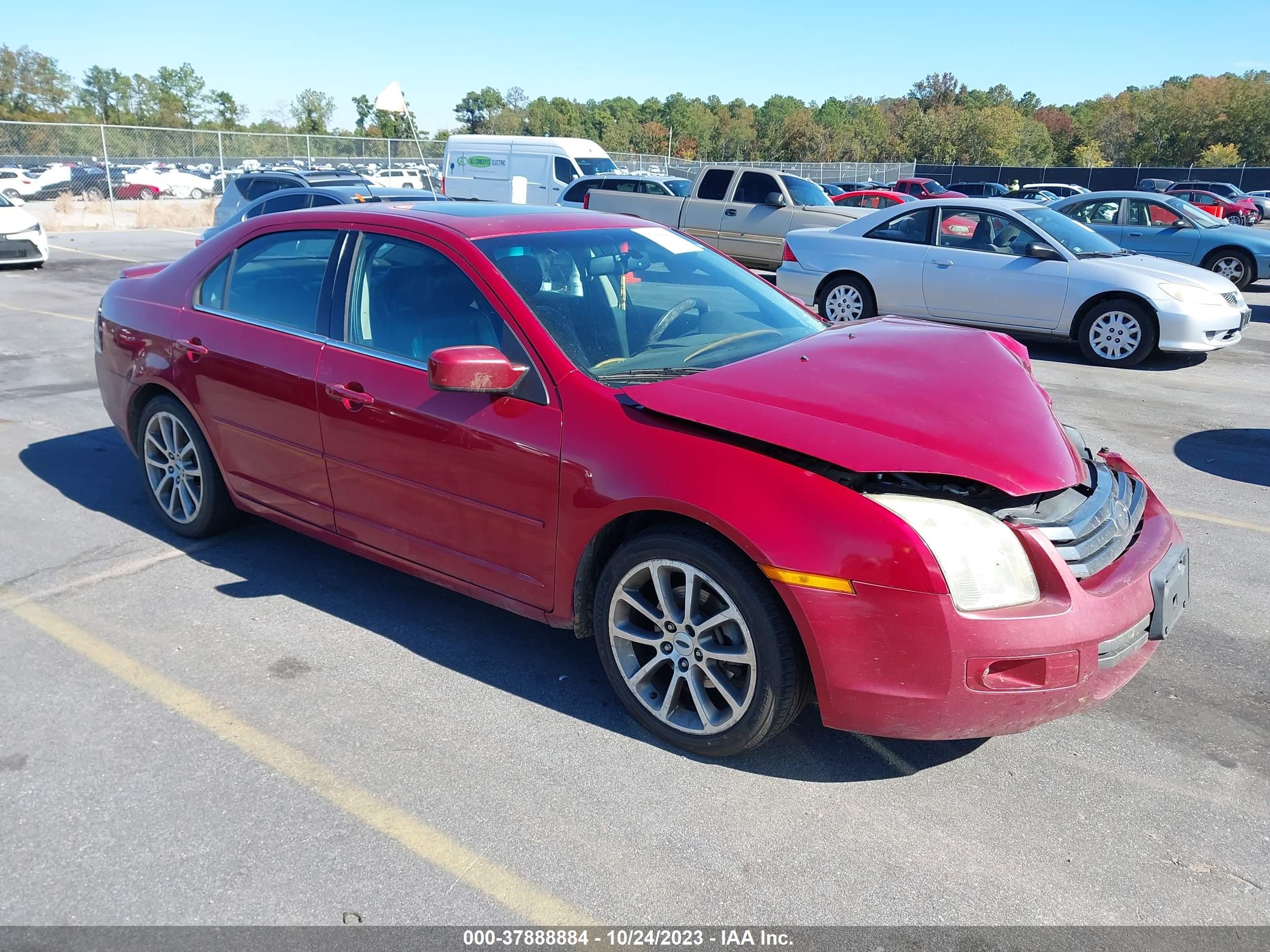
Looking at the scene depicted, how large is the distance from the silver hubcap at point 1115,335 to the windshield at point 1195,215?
6.86 metres

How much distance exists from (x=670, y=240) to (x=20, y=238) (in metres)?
15.3

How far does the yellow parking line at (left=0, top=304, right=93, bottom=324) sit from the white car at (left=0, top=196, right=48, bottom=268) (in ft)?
12.1

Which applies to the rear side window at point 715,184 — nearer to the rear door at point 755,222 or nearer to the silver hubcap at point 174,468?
the rear door at point 755,222

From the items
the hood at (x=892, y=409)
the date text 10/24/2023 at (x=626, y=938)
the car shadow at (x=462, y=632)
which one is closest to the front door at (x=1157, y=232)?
the hood at (x=892, y=409)

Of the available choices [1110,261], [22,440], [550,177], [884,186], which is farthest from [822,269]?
[884,186]

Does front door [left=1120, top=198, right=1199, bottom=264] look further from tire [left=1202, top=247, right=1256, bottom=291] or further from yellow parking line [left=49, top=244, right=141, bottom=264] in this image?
yellow parking line [left=49, top=244, right=141, bottom=264]

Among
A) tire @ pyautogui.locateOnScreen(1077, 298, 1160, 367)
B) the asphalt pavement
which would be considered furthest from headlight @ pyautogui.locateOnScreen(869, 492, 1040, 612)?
tire @ pyautogui.locateOnScreen(1077, 298, 1160, 367)

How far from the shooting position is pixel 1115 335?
9828 millimetres

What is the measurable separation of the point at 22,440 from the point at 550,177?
1735 centimetres

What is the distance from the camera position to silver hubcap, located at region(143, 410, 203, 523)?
479 centimetres

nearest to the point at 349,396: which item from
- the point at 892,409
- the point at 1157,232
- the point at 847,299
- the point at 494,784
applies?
the point at 494,784

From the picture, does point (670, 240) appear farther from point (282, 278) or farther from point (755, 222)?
point (755, 222)

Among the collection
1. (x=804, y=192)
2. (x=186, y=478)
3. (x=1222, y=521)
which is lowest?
(x=1222, y=521)

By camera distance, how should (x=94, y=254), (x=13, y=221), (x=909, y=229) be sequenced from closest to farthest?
1. (x=909, y=229)
2. (x=13, y=221)
3. (x=94, y=254)
